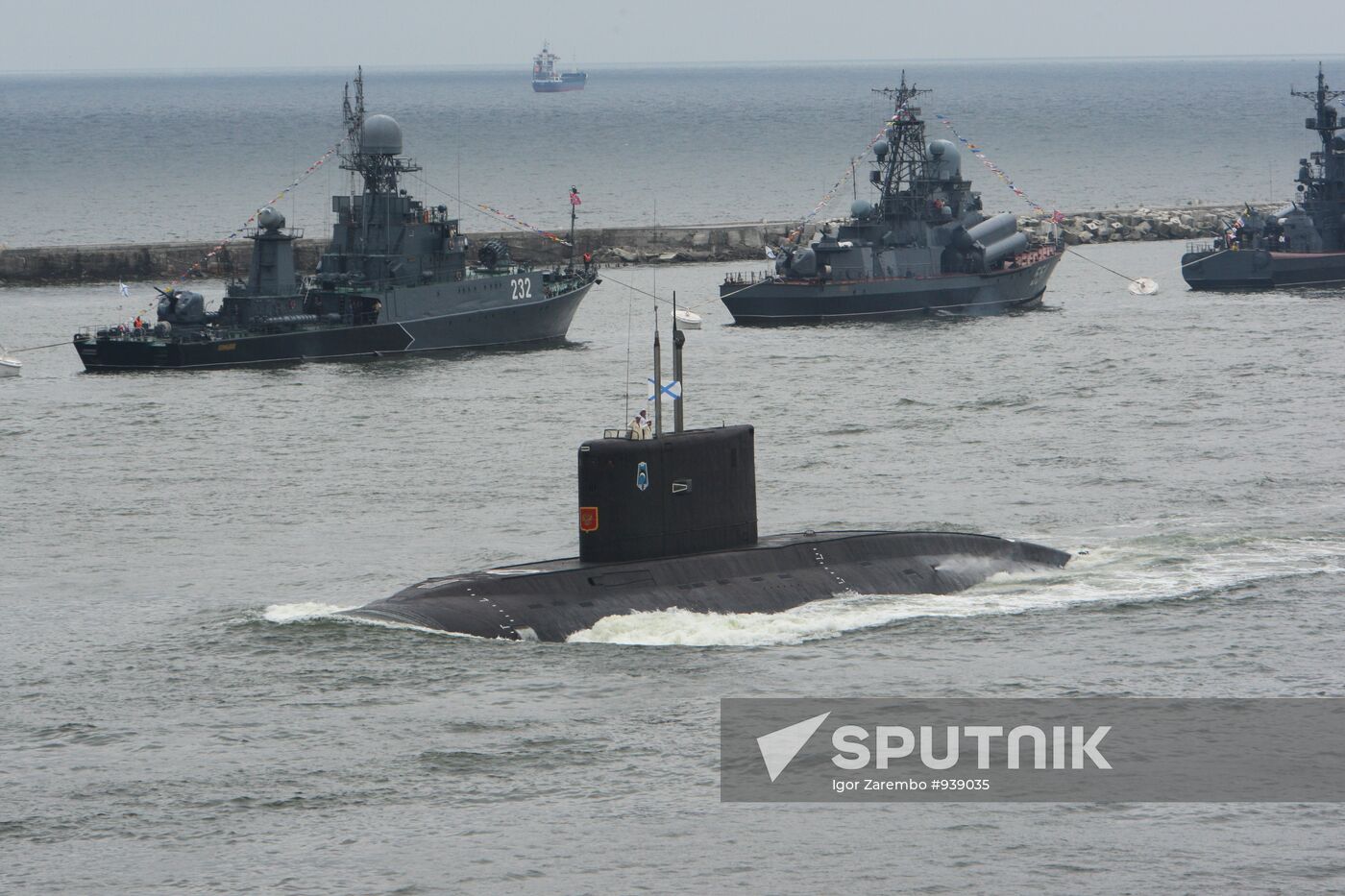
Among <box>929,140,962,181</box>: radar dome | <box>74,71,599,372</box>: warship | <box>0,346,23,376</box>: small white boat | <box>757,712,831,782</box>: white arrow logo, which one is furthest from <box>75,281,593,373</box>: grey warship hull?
<box>757,712,831,782</box>: white arrow logo

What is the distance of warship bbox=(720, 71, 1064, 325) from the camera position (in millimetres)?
75000

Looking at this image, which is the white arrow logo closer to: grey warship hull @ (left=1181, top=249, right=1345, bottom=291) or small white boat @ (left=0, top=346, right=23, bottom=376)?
small white boat @ (left=0, top=346, right=23, bottom=376)

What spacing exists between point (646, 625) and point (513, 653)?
1980 mm

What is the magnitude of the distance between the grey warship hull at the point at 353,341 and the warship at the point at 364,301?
0.04 m

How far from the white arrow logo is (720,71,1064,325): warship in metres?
51.3

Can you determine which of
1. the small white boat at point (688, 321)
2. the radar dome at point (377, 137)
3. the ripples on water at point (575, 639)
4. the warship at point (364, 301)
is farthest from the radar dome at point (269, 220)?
the small white boat at point (688, 321)

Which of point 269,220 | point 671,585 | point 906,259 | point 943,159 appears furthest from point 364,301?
point 671,585

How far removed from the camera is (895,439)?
1866 inches

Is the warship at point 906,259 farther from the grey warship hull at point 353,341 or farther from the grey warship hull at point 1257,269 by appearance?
the grey warship hull at point 353,341

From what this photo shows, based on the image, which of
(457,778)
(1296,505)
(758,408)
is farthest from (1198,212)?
(457,778)

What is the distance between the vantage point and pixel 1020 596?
30.3 m

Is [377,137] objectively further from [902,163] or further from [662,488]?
[662,488]

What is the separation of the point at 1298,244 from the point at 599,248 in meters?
36.9

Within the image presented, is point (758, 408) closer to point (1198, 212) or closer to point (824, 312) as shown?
point (824, 312)
